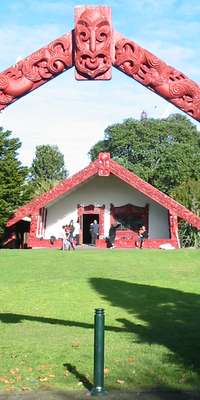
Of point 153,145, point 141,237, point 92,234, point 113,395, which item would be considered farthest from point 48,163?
point 113,395

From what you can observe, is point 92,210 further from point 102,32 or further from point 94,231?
point 102,32

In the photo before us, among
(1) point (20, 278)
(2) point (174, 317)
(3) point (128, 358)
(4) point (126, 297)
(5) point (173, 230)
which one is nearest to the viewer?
(3) point (128, 358)

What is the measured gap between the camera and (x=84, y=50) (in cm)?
765

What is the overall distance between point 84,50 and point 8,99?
1236mm

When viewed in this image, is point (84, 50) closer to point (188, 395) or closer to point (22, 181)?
point (188, 395)

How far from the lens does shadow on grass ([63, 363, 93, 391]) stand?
6.76 meters

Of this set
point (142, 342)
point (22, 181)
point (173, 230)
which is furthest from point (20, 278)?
point (22, 181)

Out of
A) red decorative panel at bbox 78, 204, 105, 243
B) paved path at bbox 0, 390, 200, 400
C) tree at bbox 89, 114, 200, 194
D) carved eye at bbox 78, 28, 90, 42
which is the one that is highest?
tree at bbox 89, 114, 200, 194

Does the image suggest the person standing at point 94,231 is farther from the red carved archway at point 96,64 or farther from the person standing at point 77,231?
the red carved archway at point 96,64

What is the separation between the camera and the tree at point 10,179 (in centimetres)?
3336

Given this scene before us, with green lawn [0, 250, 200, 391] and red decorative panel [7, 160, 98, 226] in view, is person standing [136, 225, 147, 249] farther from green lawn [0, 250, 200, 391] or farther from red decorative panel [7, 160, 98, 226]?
green lawn [0, 250, 200, 391]

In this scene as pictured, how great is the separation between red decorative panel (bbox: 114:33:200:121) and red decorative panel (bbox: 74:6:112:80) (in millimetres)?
228

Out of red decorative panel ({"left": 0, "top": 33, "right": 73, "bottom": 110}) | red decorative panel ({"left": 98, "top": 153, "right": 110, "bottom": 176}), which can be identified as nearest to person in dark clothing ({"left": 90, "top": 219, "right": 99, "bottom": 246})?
red decorative panel ({"left": 98, "top": 153, "right": 110, "bottom": 176})

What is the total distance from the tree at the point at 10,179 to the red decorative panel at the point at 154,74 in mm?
25487
